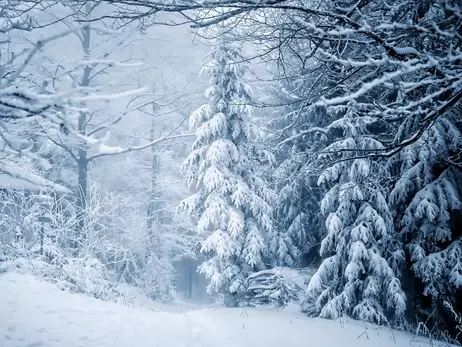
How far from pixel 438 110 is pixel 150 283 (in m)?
17.4

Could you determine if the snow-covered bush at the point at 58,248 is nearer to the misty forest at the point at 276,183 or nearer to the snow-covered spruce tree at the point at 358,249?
the misty forest at the point at 276,183

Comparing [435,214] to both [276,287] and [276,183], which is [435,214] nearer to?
[276,183]

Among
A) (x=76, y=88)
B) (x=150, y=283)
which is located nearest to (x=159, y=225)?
(x=150, y=283)

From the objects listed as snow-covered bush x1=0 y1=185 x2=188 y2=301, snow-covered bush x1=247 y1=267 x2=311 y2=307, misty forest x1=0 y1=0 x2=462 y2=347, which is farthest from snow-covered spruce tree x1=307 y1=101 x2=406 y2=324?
snow-covered bush x1=0 y1=185 x2=188 y2=301

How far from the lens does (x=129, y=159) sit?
23.1m

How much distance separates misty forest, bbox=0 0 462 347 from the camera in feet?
9.58

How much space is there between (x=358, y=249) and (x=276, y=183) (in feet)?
9.10

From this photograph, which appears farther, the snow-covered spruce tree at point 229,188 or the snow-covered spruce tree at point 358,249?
the snow-covered spruce tree at point 229,188

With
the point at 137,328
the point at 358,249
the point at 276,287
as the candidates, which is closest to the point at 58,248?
the point at 137,328

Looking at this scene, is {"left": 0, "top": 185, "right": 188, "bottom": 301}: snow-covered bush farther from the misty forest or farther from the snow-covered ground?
the snow-covered ground

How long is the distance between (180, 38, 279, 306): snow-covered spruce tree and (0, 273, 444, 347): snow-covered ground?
5.31 metres

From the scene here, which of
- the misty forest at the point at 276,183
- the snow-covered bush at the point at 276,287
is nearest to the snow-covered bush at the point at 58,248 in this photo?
the misty forest at the point at 276,183

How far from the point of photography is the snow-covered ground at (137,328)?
4941mm

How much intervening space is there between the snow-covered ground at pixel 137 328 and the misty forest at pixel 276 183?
0.04 metres
